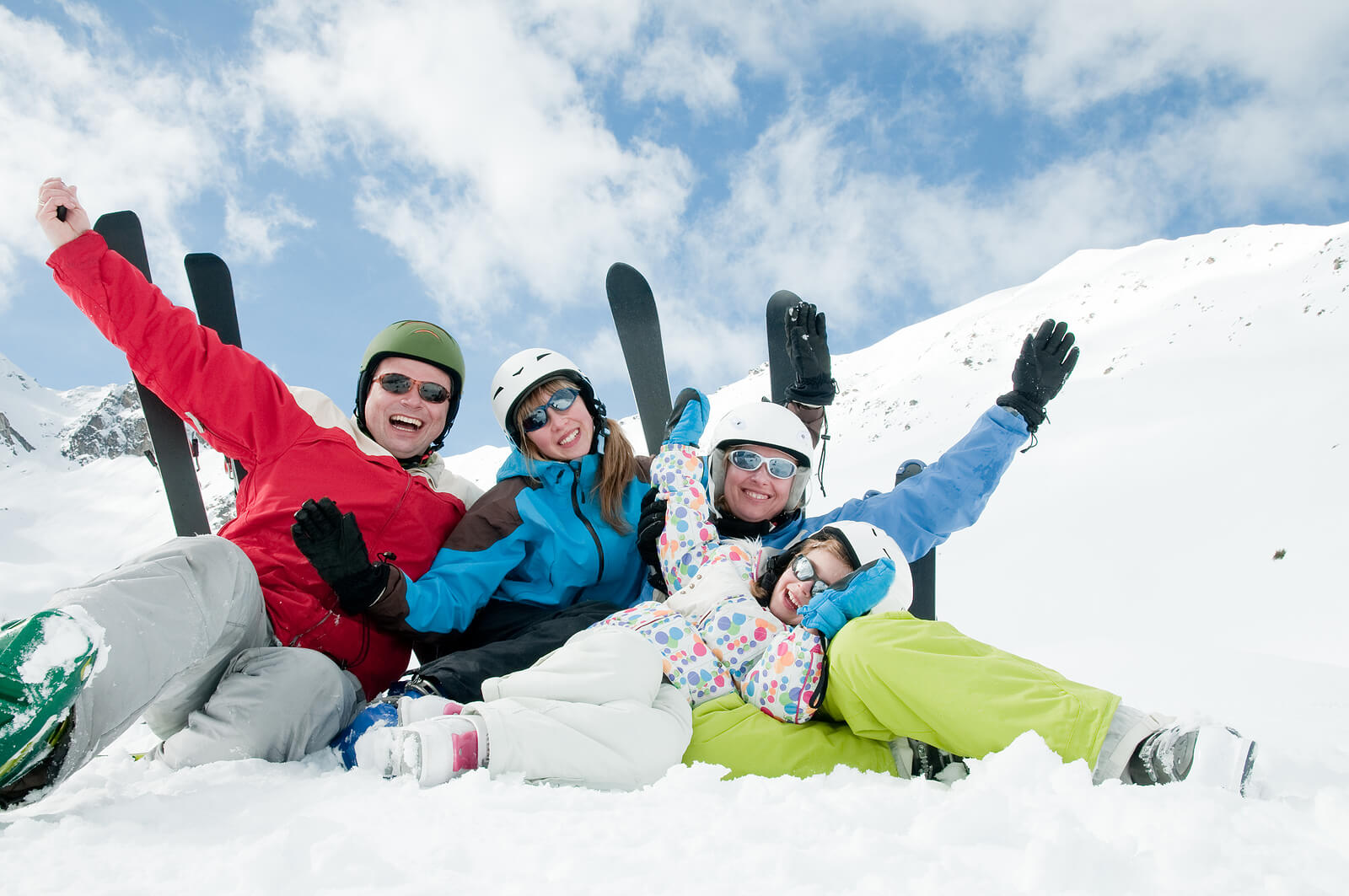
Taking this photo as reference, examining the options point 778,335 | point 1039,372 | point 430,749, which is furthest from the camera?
point 778,335

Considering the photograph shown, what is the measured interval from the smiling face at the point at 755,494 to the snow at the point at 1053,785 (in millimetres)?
1486

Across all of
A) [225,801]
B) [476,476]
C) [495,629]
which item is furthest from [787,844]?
[476,476]

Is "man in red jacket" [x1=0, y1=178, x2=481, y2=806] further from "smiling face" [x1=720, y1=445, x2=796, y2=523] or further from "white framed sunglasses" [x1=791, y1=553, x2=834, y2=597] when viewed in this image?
"white framed sunglasses" [x1=791, y1=553, x2=834, y2=597]

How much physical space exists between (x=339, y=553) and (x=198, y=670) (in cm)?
50

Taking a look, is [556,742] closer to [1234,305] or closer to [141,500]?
[1234,305]

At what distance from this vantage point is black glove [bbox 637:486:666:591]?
2.86 m

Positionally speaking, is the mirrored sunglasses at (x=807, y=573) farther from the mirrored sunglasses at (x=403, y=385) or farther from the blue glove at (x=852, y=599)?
the mirrored sunglasses at (x=403, y=385)

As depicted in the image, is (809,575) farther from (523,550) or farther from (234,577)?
(234,577)

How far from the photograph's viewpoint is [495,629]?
9.10ft

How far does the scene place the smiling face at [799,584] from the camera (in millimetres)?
2393

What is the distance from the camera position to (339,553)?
7.57ft

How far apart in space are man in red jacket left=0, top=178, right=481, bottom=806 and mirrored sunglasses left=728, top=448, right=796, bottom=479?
1268 millimetres

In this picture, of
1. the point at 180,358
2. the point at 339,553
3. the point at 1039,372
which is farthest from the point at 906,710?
the point at 180,358

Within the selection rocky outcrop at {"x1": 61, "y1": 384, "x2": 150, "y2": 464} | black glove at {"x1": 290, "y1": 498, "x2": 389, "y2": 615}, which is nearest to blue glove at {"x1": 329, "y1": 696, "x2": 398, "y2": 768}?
black glove at {"x1": 290, "y1": 498, "x2": 389, "y2": 615}
